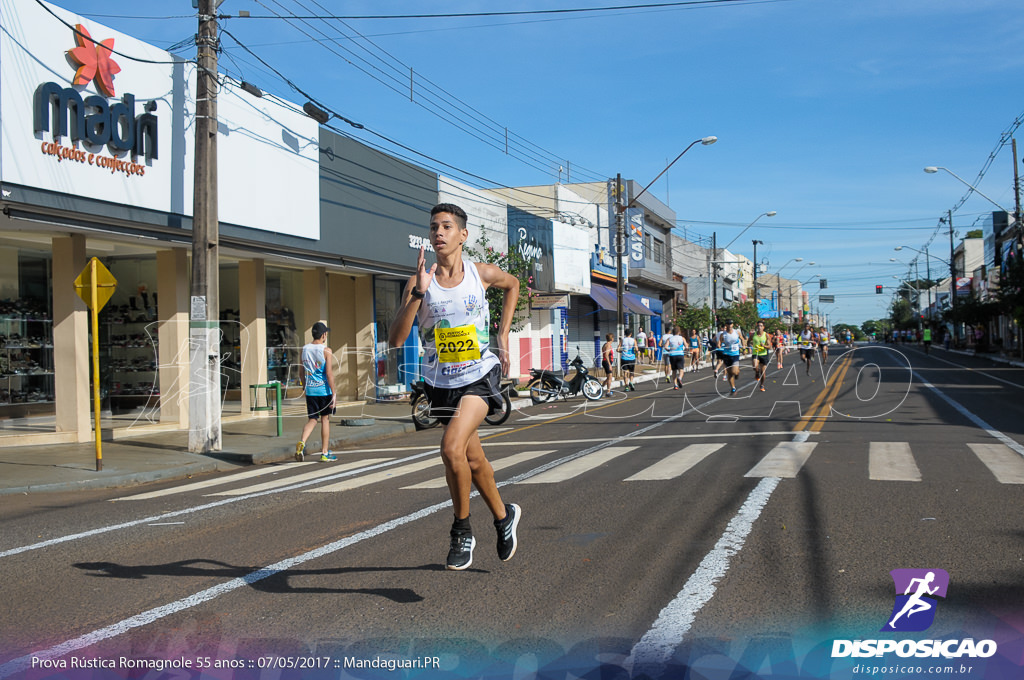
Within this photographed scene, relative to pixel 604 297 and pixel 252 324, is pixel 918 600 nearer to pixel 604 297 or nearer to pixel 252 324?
pixel 252 324

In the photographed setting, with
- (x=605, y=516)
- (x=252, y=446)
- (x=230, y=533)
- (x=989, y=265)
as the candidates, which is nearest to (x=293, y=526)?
(x=230, y=533)

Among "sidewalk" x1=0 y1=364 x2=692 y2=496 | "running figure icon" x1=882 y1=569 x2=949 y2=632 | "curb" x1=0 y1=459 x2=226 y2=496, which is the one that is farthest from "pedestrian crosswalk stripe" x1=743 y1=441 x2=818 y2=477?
"curb" x1=0 y1=459 x2=226 y2=496

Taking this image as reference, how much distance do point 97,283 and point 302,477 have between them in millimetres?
3736

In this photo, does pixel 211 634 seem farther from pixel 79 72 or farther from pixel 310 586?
pixel 79 72

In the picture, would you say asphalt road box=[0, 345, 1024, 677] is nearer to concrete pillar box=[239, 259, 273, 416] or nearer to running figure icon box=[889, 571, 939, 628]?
running figure icon box=[889, 571, 939, 628]

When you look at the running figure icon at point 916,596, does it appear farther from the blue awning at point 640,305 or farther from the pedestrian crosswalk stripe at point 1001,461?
the blue awning at point 640,305

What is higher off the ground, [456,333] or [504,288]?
[504,288]

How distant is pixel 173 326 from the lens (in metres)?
17.2

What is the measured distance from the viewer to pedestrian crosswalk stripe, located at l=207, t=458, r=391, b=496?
9555 millimetres

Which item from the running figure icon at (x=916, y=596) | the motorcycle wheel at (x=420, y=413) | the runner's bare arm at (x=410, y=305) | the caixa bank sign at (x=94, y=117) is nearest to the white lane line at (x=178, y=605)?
the runner's bare arm at (x=410, y=305)

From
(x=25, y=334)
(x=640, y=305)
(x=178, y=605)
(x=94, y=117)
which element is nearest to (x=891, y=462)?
(x=178, y=605)

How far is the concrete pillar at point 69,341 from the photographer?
47.9 ft

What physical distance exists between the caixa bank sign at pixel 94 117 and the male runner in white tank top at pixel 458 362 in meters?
10.4

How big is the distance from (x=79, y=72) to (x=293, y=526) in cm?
991
